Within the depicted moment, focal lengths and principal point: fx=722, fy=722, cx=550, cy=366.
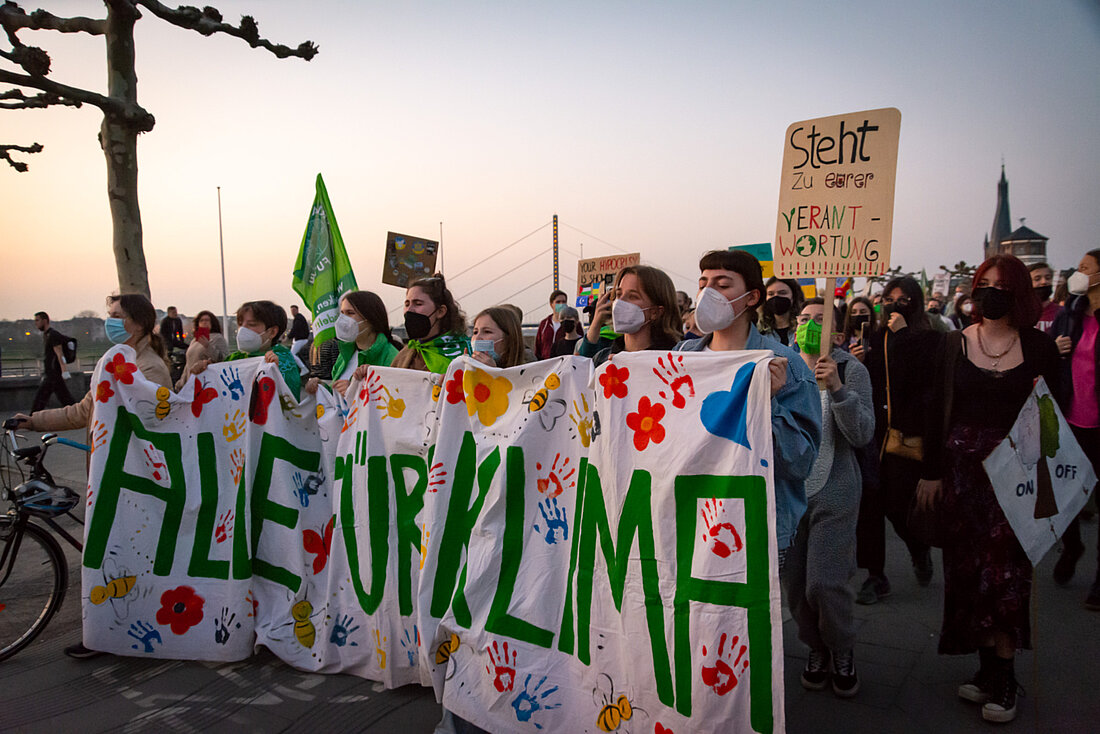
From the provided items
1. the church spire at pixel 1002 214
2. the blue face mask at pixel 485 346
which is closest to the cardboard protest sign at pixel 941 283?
the blue face mask at pixel 485 346

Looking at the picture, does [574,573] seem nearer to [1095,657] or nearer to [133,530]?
[133,530]

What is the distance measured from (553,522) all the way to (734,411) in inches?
33.7

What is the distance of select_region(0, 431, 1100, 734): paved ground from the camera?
2906mm

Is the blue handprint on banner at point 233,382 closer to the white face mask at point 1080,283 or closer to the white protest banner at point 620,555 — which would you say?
the white protest banner at point 620,555

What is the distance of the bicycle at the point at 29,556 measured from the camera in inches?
144

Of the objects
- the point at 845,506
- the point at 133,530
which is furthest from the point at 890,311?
the point at 133,530

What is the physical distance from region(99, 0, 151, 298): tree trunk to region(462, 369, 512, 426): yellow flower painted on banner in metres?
6.01

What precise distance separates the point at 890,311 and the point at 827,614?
2.37 m

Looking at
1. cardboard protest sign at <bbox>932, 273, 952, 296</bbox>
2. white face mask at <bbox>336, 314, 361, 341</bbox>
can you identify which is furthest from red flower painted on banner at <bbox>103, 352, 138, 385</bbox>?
cardboard protest sign at <bbox>932, 273, 952, 296</bbox>

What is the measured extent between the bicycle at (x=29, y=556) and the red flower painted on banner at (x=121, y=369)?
41cm

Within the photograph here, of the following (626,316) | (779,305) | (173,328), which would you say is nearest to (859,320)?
(779,305)

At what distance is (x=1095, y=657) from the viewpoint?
343cm

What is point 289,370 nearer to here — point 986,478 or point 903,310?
point 986,478

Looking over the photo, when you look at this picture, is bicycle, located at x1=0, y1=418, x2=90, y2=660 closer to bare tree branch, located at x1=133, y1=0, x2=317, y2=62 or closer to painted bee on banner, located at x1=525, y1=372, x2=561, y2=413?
painted bee on banner, located at x1=525, y1=372, x2=561, y2=413
